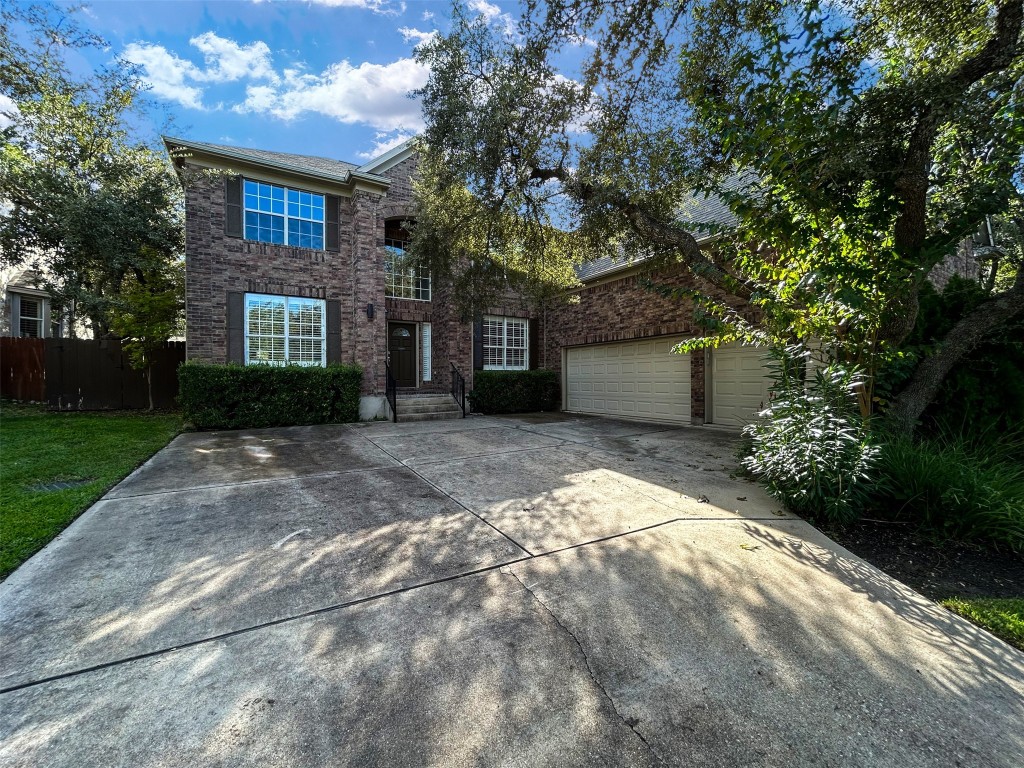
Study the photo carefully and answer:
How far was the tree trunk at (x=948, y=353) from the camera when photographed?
4.32 meters

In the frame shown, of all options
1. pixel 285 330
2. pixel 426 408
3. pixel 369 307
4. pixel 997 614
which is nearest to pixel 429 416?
pixel 426 408

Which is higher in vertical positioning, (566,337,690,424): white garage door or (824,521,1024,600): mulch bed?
(566,337,690,424): white garage door

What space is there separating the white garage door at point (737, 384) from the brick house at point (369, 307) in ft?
0.09

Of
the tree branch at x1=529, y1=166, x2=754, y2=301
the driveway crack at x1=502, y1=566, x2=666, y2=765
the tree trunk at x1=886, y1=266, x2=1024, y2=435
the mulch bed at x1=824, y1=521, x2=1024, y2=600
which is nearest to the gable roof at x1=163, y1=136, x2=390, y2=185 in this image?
the tree branch at x1=529, y1=166, x2=754, y2=301

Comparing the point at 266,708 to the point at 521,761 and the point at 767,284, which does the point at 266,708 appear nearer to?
the point at 521,761

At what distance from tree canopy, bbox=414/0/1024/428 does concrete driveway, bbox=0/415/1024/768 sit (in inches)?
92.3

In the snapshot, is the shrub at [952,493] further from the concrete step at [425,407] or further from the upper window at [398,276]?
the upper window at [398,276]

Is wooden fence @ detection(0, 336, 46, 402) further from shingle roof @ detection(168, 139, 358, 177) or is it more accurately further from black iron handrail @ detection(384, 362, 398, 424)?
black iron handrail @ detection(384, 362, 398, 424)

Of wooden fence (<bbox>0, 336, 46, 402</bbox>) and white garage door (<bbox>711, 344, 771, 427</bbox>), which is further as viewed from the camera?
wooden fence (<bbox>0, 336, 46, 402</bbox>)

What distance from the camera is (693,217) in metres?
9.84

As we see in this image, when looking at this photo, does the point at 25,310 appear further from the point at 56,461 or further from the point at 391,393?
the point at 56,461

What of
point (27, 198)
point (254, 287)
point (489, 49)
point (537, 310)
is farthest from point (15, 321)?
point (489, 49)

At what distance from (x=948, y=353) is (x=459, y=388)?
9.53 m

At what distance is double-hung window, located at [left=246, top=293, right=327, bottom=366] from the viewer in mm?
9781
